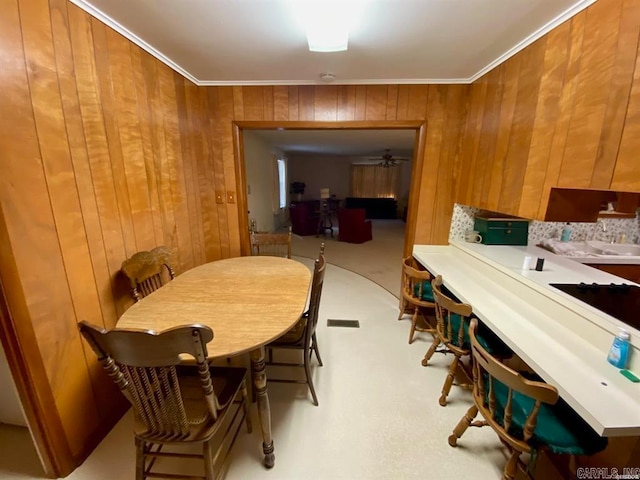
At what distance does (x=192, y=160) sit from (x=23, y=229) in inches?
59.3

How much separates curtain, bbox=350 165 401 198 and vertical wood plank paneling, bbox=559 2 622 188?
8.23 meters

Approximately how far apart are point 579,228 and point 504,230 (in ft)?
3.05

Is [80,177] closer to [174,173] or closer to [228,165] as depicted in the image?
[174,173]

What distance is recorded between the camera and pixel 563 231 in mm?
2625

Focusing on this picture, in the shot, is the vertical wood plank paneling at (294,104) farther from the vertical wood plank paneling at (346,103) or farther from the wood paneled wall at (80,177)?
the vertical wood plank paneling at (346,103)

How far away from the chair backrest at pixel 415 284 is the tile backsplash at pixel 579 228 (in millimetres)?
657

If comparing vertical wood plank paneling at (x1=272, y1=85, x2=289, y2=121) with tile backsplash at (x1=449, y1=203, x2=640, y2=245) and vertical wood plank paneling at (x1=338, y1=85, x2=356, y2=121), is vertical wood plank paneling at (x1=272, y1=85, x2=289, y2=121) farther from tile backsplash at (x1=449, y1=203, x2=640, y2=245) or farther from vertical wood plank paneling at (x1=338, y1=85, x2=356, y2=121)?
tile backsplash at (x1=449, y1=203, x2=640, y2=245)

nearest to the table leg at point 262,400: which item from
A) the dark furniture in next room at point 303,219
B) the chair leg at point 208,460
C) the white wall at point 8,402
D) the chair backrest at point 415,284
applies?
the chair leg at point 208,460

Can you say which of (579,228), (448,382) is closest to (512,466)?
(448,382)

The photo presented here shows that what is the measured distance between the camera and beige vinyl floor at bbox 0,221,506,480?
1355mm

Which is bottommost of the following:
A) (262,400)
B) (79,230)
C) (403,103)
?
(262,400)

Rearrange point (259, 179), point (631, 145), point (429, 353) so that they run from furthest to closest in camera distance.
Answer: point (259, 179)
point (429, 353)
point (631, 145)

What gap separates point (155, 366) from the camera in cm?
94

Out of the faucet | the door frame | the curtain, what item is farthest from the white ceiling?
the curtain
